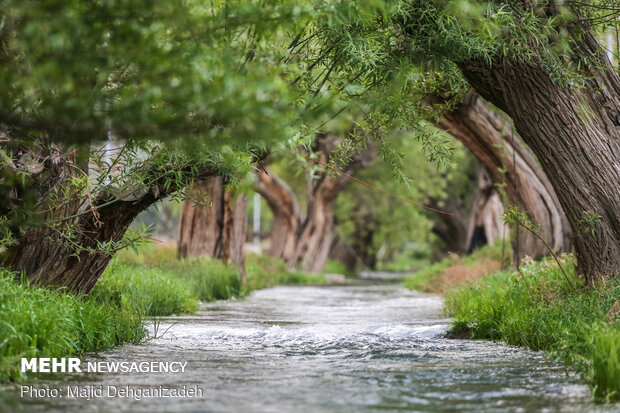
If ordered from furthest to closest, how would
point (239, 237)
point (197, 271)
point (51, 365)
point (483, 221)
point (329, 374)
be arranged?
point (483, 221)
point (239, 237)
point (197, 271)
point (329, 374)
point (51, 365)

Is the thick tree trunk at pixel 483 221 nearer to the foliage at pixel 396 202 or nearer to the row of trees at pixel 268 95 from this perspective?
the foliage at pixel 396 202

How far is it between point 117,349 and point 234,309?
17.7 feet

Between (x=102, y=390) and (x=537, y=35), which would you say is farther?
(x=537, y=35)

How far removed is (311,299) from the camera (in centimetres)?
1590

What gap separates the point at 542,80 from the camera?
7574 mm

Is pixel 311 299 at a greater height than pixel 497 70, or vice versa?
pixel 497 70

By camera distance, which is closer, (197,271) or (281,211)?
(197,271)

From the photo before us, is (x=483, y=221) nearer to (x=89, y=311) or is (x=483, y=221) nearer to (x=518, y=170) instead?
(x=518, y=170)

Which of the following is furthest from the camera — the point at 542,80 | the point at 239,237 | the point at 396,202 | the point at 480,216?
the point at 396,202

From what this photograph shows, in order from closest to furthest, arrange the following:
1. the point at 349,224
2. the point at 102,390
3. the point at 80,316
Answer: the point at 102,390 < the point at 80,316 < the point at 349,224

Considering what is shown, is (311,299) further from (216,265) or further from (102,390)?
(102,390)

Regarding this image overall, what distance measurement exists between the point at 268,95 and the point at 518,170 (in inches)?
446

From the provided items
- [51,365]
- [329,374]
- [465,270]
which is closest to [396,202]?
[465,270]

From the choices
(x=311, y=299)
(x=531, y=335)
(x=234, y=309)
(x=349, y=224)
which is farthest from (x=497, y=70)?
(x=349, y=224)
